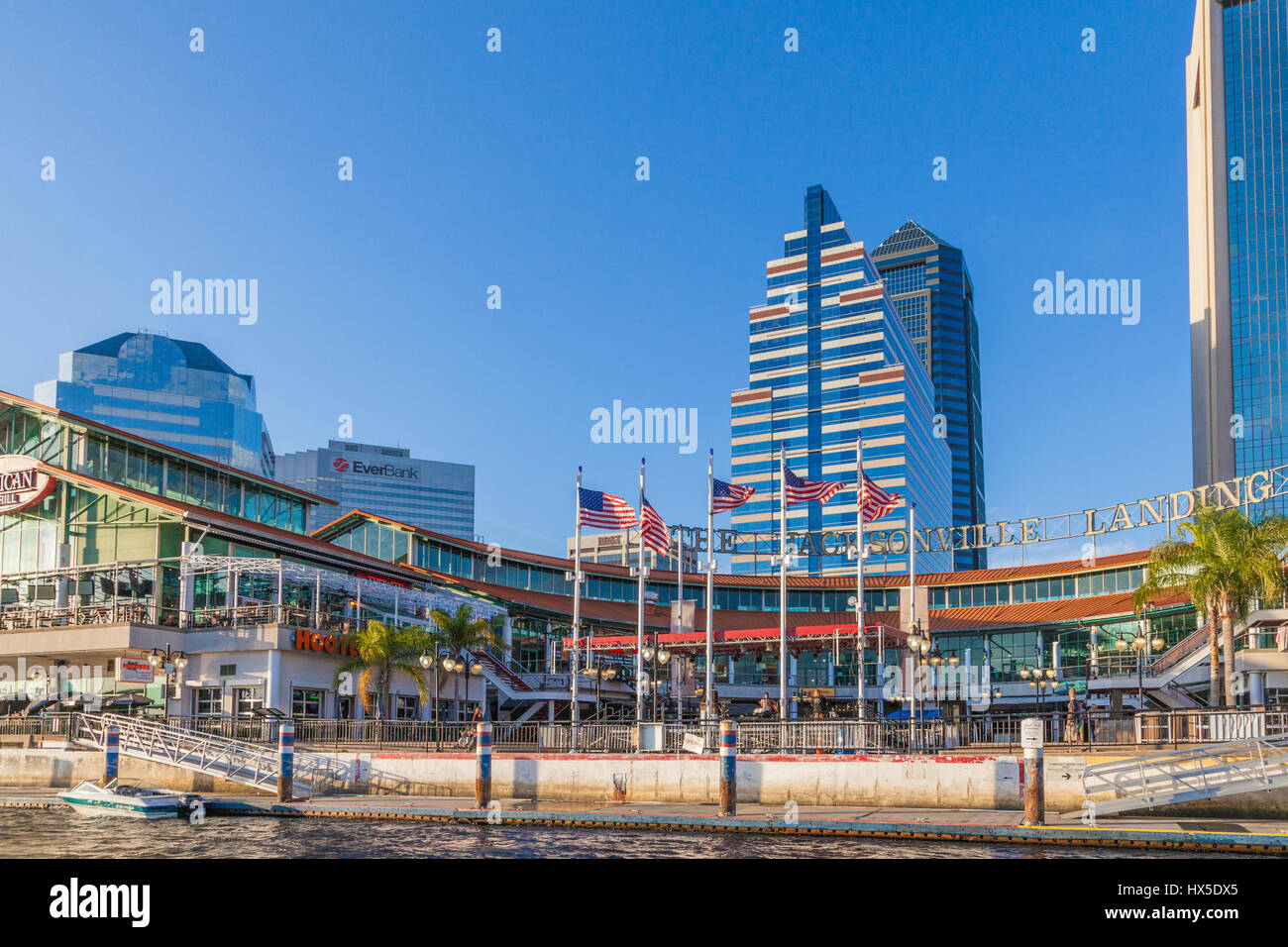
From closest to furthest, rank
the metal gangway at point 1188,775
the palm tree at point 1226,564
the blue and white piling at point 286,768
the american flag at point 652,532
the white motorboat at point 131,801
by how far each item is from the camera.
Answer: the metal gangway at point 1188,775 < the white motorboat at point 131,801 < the blue and white piling at point 286,768 < the palm tree at point 1226,564 < the american flag at point 652,532

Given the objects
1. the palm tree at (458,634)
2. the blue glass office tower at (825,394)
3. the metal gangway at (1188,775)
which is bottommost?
the metal gangway at (1188,775)

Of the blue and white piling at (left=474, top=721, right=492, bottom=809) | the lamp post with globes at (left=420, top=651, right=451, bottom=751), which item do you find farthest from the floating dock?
the lamp post with globes at (left=420, top=651, right=451, bottom=751)

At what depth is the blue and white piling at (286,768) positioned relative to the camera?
41250 mm

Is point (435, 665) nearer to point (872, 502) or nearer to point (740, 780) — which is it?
point (872, 502)

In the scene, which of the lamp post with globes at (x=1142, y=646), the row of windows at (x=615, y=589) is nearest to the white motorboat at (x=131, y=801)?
the lamp post with globes at (x=1142, y=646)

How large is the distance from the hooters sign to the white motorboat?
2848 cm

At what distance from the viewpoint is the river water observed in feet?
98.4

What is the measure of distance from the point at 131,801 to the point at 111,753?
19.6 ft

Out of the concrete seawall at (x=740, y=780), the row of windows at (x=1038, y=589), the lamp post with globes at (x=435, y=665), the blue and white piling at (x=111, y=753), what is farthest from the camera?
the row of windows at (x=1038, y=589)

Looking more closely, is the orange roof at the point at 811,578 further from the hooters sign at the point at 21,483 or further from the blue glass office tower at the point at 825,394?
the blue glass office tower at the point at 825,394

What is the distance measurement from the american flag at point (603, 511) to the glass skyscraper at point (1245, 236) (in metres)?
114

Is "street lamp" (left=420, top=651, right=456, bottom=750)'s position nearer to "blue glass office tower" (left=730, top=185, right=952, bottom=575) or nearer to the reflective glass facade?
the reflective glass facade

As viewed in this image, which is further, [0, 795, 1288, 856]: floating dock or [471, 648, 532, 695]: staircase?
[471, 648, 532, 695]: staircase
